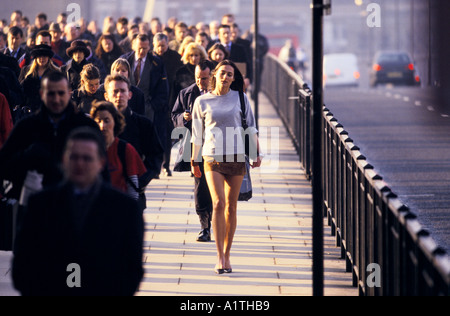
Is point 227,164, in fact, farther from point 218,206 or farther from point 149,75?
point 149,75

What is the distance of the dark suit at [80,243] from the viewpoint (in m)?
5.13

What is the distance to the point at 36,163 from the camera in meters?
6.68

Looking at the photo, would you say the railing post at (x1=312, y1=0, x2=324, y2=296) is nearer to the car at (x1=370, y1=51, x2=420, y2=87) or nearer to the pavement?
the pavement

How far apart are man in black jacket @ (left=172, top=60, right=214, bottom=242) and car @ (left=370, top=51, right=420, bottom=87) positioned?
116ft

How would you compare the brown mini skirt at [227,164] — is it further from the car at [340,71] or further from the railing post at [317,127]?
the car at [340,71]

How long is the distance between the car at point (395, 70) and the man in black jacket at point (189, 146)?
35365 mm

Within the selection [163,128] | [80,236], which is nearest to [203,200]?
[163,128]

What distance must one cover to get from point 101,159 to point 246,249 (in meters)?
5.41

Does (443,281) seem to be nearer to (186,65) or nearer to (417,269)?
(417,269)

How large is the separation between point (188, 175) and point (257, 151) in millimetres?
6462

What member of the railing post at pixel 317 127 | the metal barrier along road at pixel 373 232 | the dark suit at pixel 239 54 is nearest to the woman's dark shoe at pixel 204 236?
the metal barrier along road at pixel 373 232

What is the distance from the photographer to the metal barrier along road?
5.57 metres

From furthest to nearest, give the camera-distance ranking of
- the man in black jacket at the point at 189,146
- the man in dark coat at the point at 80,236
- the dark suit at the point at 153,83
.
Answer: the dark suit at the point at 153,83
the man in black jacket at the point at 189,146
the man in dark coat at the point at 80,236
